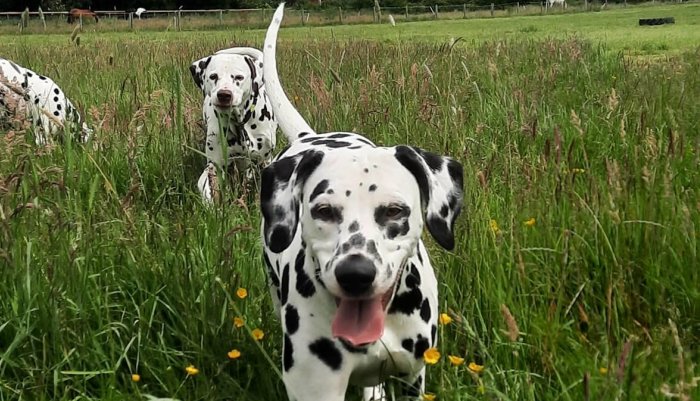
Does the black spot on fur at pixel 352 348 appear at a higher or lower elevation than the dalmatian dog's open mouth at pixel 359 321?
lower

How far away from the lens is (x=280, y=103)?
148 inches

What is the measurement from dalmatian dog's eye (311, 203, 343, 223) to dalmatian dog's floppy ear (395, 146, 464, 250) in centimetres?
31

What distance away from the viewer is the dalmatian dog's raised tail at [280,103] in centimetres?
369

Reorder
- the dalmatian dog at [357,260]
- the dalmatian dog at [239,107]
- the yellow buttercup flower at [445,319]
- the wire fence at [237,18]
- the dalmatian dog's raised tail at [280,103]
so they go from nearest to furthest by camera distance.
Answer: the dalmatian dog at [357,260]
the yellow buttercup flower at [445,319]
the dalmatian dog's raised tail at [280,103]
the dalmatian dog at [239,107]
the wire fence at [237,18]

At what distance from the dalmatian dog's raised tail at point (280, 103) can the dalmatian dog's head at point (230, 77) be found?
1.38 metres

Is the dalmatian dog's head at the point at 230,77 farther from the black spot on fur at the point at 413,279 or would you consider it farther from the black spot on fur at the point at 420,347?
the black spot on fur at the point at 420,347

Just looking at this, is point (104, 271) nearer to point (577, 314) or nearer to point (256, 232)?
point (256, 232)

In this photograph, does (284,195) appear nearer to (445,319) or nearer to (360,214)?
(360,214)

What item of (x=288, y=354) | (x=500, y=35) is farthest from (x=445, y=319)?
(x=500, y=35)

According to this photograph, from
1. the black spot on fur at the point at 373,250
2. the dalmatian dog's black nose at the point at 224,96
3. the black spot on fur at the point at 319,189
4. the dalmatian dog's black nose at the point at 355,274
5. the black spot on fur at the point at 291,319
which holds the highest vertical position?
the black spot on fur at the point at 319,189

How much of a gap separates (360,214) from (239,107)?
11.8 ft

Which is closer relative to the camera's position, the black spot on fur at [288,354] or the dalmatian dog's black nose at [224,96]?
the black spot on fur at [288,354]

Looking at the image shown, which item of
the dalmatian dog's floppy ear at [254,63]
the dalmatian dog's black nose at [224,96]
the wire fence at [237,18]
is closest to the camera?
the dalmatian dog's black nose at [224,96]

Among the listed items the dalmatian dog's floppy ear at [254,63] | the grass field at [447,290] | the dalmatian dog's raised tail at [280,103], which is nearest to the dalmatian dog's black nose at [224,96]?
the dalmatian dog's floppy ear at [254,63]
